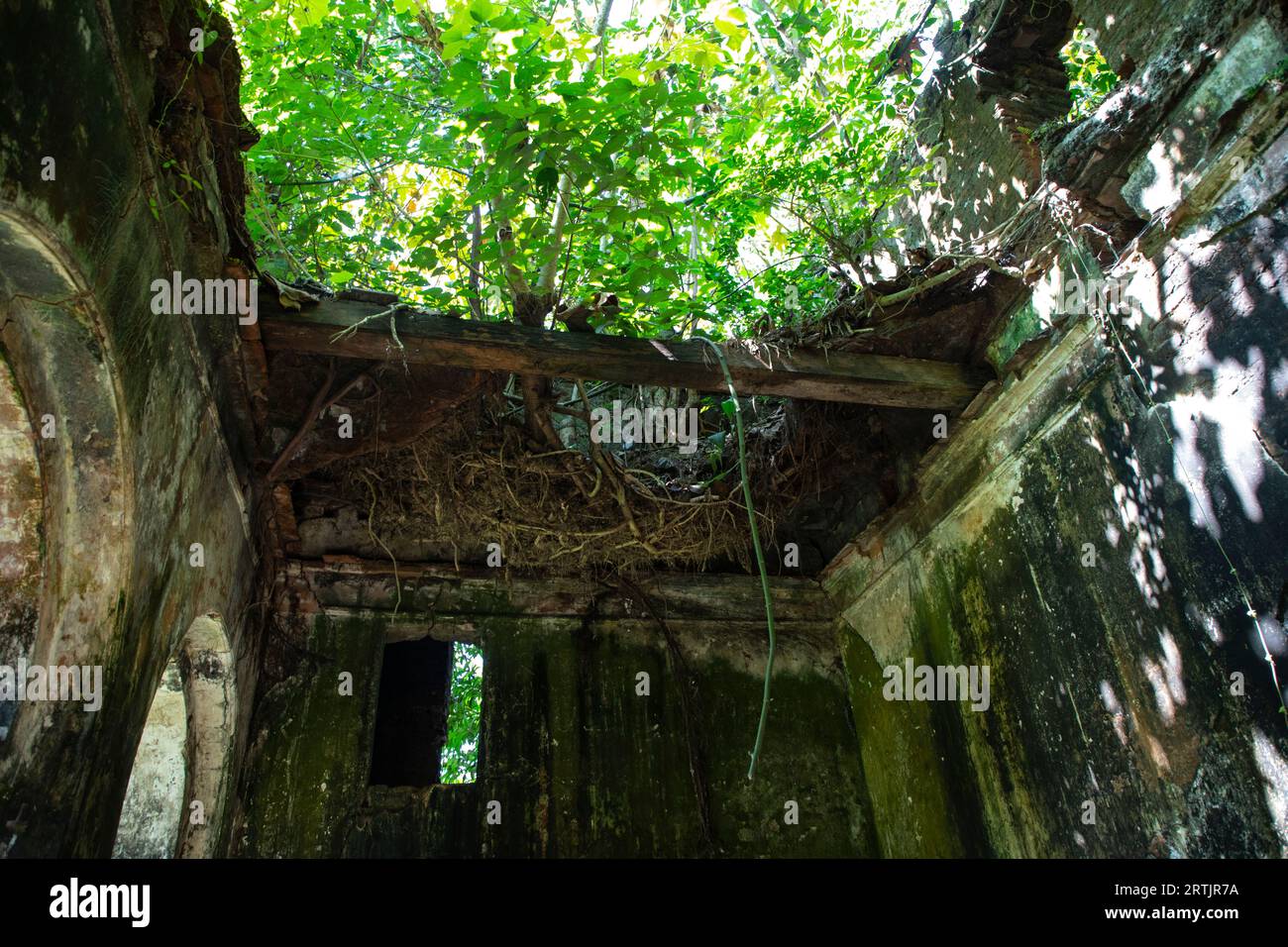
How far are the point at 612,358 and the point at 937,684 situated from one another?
2.90 metres

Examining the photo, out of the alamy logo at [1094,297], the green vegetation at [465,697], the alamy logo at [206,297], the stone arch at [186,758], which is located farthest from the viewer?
the green vegetation at [465,697]

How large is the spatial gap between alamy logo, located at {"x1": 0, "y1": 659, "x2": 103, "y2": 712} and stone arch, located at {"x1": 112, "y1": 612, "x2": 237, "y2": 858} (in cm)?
141

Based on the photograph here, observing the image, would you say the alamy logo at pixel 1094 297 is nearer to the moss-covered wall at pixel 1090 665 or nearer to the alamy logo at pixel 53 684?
the moss-covered wall at pixel 1090 665

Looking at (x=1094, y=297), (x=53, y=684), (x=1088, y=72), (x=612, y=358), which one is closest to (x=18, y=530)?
(x=53, y=684)

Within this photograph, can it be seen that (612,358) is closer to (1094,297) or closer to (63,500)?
(1094,297)

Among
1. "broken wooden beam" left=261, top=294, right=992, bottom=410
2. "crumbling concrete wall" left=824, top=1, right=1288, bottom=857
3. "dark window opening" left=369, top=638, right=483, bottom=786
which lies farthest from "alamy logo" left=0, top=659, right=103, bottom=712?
"crumbling concrete wall" left=824, top=1, right=1288, bottom=857

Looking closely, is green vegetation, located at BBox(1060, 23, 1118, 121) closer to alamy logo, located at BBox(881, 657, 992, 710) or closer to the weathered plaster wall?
alamy logo, located at BBox(881, 657, 992, 710)

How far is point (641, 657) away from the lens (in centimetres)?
613

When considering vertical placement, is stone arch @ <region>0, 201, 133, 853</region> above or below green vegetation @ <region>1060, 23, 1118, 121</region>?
below

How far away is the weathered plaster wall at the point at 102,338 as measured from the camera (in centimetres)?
229

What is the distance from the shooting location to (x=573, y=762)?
5602 millimetres

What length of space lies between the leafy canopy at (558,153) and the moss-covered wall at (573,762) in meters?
2.38

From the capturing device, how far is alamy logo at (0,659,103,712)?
2.49m
